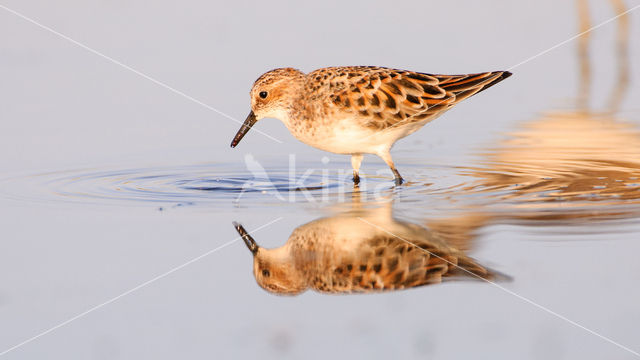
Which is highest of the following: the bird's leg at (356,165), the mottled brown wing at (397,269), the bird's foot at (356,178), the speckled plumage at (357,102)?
the speckled plumage at (357,102)

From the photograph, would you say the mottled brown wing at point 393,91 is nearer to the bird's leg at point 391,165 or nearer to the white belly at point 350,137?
the white belly at point 350,137

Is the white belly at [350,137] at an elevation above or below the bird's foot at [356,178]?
above

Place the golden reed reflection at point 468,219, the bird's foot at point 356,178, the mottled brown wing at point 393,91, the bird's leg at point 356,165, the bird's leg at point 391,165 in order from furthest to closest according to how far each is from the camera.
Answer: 1. the bird's leg at point 356,165
2. the bird's foot at point 356,178
3. the bird's leg at point 391,165
4. the mottled brown wing at point 393,91
5. the golden reed reflection at point 468,219

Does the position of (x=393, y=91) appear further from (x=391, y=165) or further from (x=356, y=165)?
(x=356, y=165)

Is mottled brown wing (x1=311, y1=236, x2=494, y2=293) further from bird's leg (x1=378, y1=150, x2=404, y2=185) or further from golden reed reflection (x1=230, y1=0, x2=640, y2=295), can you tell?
bird's leg (x1=378, y1=150, x2=404, y2=185)

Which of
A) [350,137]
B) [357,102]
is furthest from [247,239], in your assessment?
[357,102]

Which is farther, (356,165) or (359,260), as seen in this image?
(356,165)

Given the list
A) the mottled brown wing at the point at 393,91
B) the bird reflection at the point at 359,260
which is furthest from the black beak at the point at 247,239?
the mottled brown wing at the point at 393,91
